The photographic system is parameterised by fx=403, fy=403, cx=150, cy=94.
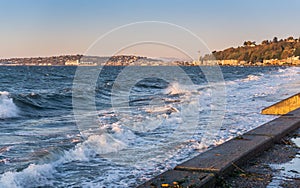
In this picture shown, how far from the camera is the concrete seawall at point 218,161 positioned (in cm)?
445

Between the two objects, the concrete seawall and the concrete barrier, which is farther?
the concrete barrier

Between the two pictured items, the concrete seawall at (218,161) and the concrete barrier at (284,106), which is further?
the concrete barrier at (284,106)

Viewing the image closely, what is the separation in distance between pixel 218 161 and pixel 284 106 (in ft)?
26.6

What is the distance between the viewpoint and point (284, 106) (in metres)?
12.6

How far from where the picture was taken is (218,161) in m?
5.27

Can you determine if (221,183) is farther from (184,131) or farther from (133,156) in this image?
(184,131)

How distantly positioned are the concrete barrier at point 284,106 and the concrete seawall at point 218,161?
4785 millimetres

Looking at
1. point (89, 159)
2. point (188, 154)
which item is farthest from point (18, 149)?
point (188, 154)

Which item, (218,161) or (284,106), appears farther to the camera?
(284,106)

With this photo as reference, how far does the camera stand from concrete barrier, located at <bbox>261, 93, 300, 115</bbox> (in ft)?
41.2

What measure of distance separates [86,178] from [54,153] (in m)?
1.94

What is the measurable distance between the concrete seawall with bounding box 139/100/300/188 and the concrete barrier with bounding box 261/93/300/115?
478 centimetres

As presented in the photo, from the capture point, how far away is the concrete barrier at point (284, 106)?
12570 millimetres

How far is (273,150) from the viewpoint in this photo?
21.3ft
